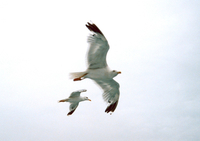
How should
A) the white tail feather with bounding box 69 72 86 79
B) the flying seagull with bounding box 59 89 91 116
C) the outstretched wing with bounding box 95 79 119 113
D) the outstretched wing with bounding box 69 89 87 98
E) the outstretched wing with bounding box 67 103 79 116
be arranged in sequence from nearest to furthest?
the white tail feather with bounding box 69 72 86 79 < the outstretched wing with bounding box 95 79 119 113 < the outstretched wing with bounding box 69 89 87 98 < the flying seagull with bounding box 59 89 91 116 < the outstretched wing with bounding box 67 103 79 116

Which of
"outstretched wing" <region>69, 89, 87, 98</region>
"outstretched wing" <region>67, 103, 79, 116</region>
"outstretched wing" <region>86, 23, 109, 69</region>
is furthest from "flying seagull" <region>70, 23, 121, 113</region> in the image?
"outstretched wing" <region>67, 103, 79, 116</region>

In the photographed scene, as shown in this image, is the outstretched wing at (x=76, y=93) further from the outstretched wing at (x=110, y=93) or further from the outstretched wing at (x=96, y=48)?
the outstretched wing at (x=96, y=48)

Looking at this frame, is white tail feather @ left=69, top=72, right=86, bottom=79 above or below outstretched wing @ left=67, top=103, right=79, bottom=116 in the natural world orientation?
above

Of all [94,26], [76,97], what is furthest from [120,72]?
[76,97]

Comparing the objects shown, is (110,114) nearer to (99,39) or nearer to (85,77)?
Answer: (85,77)

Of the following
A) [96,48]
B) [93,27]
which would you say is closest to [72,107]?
[96,48]

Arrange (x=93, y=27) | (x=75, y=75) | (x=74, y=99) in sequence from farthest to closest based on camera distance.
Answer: (x=74, y=99), (x=75, y=75), (x=93, y=27)

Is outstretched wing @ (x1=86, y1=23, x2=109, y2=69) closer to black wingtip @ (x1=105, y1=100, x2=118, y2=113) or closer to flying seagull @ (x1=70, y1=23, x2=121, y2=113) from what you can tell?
flying seagull @ (x1=70, y1=23, x2=121, y2=113)

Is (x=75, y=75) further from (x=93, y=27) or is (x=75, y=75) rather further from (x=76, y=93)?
(x=76, y=93)
